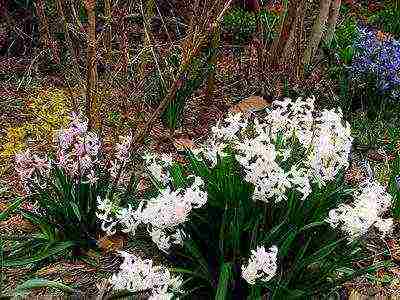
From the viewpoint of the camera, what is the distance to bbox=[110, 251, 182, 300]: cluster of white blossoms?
2.91m

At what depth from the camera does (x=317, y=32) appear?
19.1 ft

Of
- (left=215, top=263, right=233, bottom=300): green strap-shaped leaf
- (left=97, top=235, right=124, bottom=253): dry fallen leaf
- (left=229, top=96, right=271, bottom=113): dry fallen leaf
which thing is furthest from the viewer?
(left=229, top=96, right=271, bottom=113): dry fallen leaf

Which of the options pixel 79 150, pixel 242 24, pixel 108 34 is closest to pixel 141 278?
pixel 79 150

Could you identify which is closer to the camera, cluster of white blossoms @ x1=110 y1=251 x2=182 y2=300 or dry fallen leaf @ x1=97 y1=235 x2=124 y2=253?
cluster of white blossoms @ x1=110 y1=251 x2=182 y2=300

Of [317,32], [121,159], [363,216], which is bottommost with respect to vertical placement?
[317,32]

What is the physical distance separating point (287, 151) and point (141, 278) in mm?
887

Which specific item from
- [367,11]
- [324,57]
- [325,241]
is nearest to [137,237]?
[325,241]

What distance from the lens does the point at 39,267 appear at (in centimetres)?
363

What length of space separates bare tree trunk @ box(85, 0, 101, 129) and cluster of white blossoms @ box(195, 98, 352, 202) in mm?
810

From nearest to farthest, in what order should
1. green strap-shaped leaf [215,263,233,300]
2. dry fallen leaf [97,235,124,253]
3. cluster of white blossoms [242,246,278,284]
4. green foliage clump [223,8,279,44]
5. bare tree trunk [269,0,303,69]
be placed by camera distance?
cluster of white blossoms [242,246,278,284] → green strap-shaped leaf [215,263,233,300] → dry fallen leaf [97,235,124,253] → bare tree trunk [269,0,303,69] → green foliage clump [223,8,279,44]

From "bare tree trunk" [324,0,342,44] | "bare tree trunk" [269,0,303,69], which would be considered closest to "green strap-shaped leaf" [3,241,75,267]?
"bare tree trunk" [269,0,303,69]

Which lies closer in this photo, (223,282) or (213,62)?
(223,282)

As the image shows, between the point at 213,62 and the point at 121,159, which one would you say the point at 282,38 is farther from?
the point at 121,159

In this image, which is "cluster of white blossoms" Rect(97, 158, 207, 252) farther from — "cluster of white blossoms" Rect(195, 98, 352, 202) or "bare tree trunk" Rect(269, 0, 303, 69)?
"bare tree trunk" Rect(269, 0, 303, 69)
